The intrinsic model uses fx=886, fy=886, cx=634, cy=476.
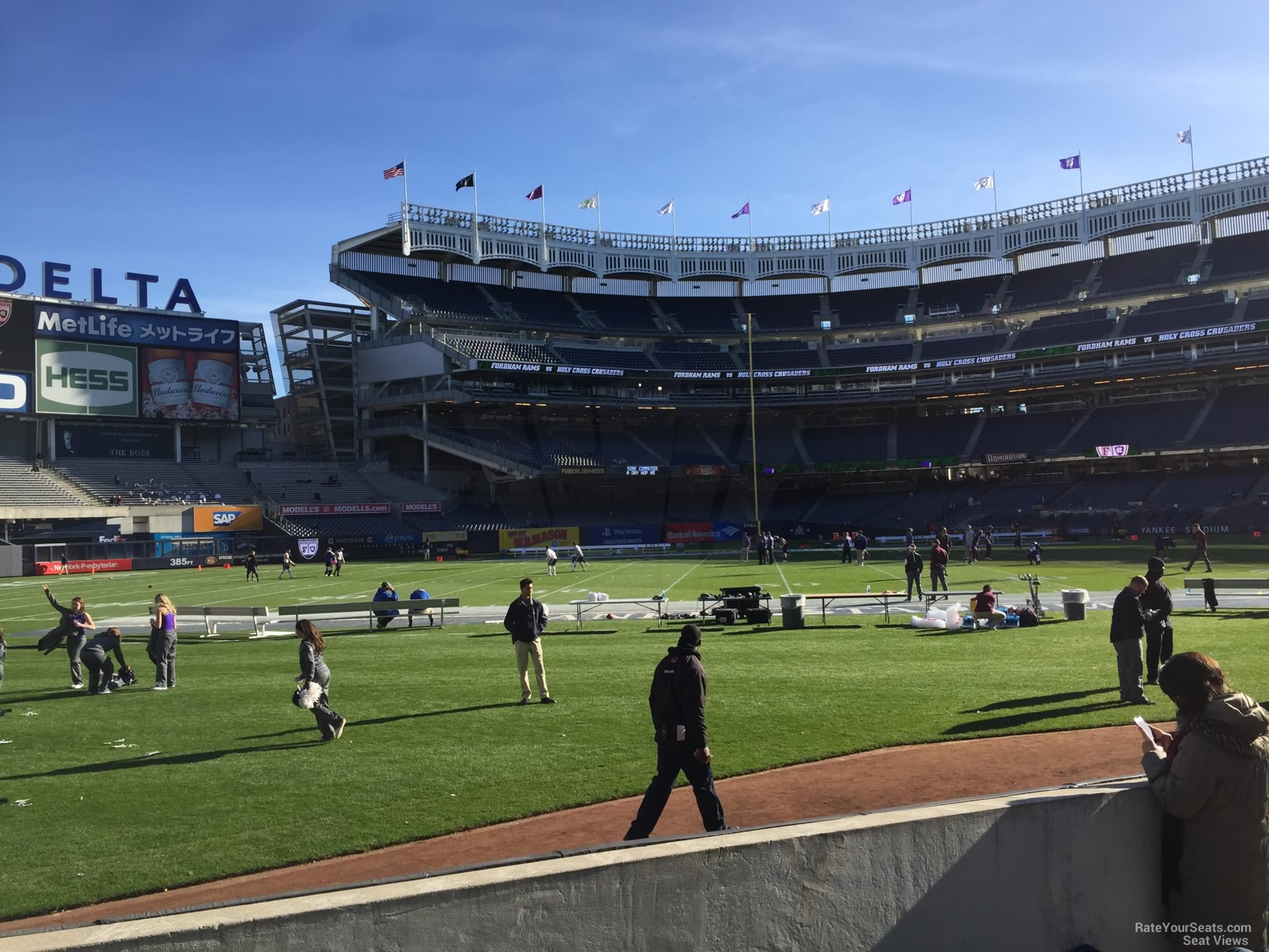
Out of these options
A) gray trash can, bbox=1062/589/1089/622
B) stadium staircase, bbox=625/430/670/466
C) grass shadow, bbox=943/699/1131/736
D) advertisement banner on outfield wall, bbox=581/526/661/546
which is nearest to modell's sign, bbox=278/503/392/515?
advertisement banner on outfield wall, bbox=581/526/661/546

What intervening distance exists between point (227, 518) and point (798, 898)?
202 feet

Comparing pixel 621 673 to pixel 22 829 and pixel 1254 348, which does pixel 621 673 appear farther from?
pixel 1254 348

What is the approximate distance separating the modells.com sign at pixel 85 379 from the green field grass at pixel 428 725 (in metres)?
44.9

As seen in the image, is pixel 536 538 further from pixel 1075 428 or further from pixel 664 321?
pixel 1075 428

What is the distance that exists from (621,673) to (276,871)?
28.1 ft

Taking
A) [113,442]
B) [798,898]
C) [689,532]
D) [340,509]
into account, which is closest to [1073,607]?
[798,898]

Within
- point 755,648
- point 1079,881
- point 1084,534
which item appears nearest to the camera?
point 1079,881

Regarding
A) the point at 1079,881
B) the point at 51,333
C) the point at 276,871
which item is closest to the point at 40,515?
the point at 51,333

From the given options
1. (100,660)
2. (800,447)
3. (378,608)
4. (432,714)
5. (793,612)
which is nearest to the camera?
(432,714)

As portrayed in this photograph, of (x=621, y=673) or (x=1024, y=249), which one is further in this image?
(x=1024, y=249)

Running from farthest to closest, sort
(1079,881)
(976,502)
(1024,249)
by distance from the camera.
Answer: (1024,249) → (976,502) → (1079,881)

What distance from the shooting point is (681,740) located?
7.07 metres

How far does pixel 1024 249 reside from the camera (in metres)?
76.9

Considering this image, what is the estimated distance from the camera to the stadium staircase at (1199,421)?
6197 centimetres
